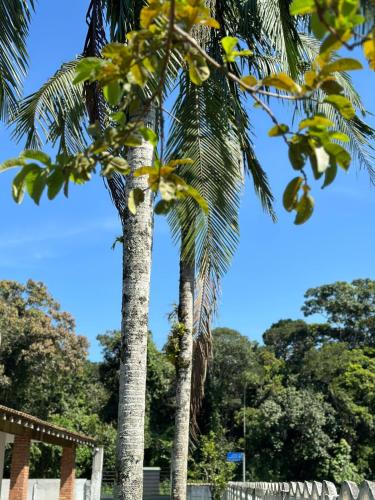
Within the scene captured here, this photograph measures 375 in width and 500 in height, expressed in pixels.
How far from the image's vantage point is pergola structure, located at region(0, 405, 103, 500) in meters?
11.0

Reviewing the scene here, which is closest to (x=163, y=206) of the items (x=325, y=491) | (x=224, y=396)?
(x=325, y=491)

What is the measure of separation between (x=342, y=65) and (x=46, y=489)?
22.3 m

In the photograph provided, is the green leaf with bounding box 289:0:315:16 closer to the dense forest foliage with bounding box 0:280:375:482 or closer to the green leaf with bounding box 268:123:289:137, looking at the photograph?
the green leaf with bounding box 268:123:289:137

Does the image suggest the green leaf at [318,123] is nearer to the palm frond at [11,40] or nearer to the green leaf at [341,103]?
the green leaf at [341,103]

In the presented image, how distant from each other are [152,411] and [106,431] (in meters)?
4.21

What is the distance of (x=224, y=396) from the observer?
38594 millimetres

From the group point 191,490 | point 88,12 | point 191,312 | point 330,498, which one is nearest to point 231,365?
point 191,490

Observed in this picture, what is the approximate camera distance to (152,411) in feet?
121

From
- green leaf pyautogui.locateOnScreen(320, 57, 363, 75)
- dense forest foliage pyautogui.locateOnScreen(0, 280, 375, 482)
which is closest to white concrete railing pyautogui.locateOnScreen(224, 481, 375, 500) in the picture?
green leaf pyautogui.locateOnScreen(320, 57, 363, 75)

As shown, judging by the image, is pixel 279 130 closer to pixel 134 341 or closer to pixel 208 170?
pixel 134 341

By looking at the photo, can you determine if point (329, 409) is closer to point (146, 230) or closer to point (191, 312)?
point (191, 312)

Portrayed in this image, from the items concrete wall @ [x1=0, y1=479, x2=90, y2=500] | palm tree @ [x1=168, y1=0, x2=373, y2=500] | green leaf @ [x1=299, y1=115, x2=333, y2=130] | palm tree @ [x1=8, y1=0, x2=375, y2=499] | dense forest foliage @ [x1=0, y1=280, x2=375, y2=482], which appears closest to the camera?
→ green leaf @ [x1=299, y1=115, x2=333, y2=130]

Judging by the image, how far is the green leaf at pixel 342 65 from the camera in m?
1.61

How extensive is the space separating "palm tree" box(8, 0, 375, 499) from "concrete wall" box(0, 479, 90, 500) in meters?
13.3
